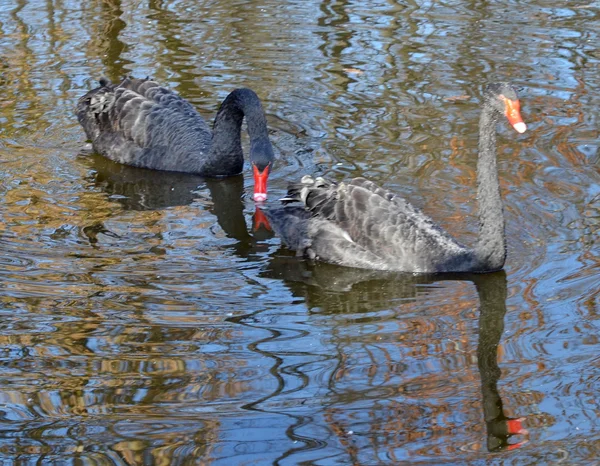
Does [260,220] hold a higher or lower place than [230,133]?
lower

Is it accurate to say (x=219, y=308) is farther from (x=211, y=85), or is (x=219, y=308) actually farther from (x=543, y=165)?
(x=211, y=85)

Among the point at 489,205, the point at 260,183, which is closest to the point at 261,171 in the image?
the point at 260,183

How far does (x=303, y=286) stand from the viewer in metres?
5.96

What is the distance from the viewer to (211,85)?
9.88 m

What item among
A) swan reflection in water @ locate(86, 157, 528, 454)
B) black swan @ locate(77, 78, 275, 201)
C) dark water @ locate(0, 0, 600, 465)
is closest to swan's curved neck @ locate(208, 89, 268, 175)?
black swan @ locate(77, 78, 275, 201)

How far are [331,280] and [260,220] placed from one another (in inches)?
42.8

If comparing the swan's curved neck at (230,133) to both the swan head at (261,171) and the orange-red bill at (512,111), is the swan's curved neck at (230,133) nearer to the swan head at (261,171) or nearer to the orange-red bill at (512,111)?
the swan head at (261,171)

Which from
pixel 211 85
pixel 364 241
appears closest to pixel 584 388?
pixel 364 241

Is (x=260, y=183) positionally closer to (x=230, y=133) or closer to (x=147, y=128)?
(x=230, y=133)

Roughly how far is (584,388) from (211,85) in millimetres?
6026

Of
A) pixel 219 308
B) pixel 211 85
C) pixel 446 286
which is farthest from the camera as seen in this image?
pixel 211 85

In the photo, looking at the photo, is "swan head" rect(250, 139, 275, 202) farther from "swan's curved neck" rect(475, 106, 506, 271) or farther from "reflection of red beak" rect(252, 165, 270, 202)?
"swan's curved neck" rect(475, 106, 506, 271)

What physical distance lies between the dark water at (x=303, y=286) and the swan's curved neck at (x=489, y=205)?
14cm

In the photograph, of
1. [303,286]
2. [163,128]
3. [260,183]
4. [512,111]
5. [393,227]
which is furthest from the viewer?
[163,128]
